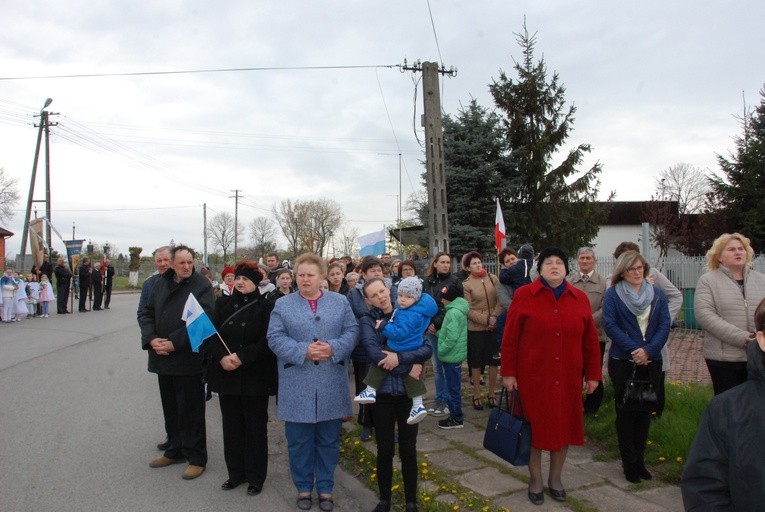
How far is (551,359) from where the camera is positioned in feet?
14.0

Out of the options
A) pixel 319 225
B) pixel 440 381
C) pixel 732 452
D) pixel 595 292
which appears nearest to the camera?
pixel 732 452

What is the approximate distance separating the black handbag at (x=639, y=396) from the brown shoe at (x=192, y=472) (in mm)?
3581

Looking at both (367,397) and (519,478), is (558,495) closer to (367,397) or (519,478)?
(519,478)

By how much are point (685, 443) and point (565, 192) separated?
1851 centimetres

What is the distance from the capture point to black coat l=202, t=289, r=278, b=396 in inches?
185

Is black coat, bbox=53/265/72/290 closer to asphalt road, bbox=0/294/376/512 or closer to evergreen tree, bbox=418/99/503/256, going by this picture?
asphalt road, bbox=0/294/376/512

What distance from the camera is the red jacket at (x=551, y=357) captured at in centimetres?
427

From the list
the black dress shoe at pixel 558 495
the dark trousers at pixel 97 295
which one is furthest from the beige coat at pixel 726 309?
the dark trousers at pixel 97 295

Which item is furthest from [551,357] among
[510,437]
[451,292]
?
[451,292]

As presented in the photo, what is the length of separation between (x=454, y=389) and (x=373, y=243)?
11026 millimetres

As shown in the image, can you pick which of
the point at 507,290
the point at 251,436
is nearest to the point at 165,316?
the point at 251,436

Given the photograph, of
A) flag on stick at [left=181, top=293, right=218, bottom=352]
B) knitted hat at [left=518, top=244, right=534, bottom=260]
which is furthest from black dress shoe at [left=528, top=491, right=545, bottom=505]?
knitted hat at [left=518, top=244, right=534, bottom=260]

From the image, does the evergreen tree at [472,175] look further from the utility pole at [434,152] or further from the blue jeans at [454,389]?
the blue jeans at [454,389]

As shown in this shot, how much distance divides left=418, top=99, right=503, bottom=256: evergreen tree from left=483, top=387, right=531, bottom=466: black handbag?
15.0m
